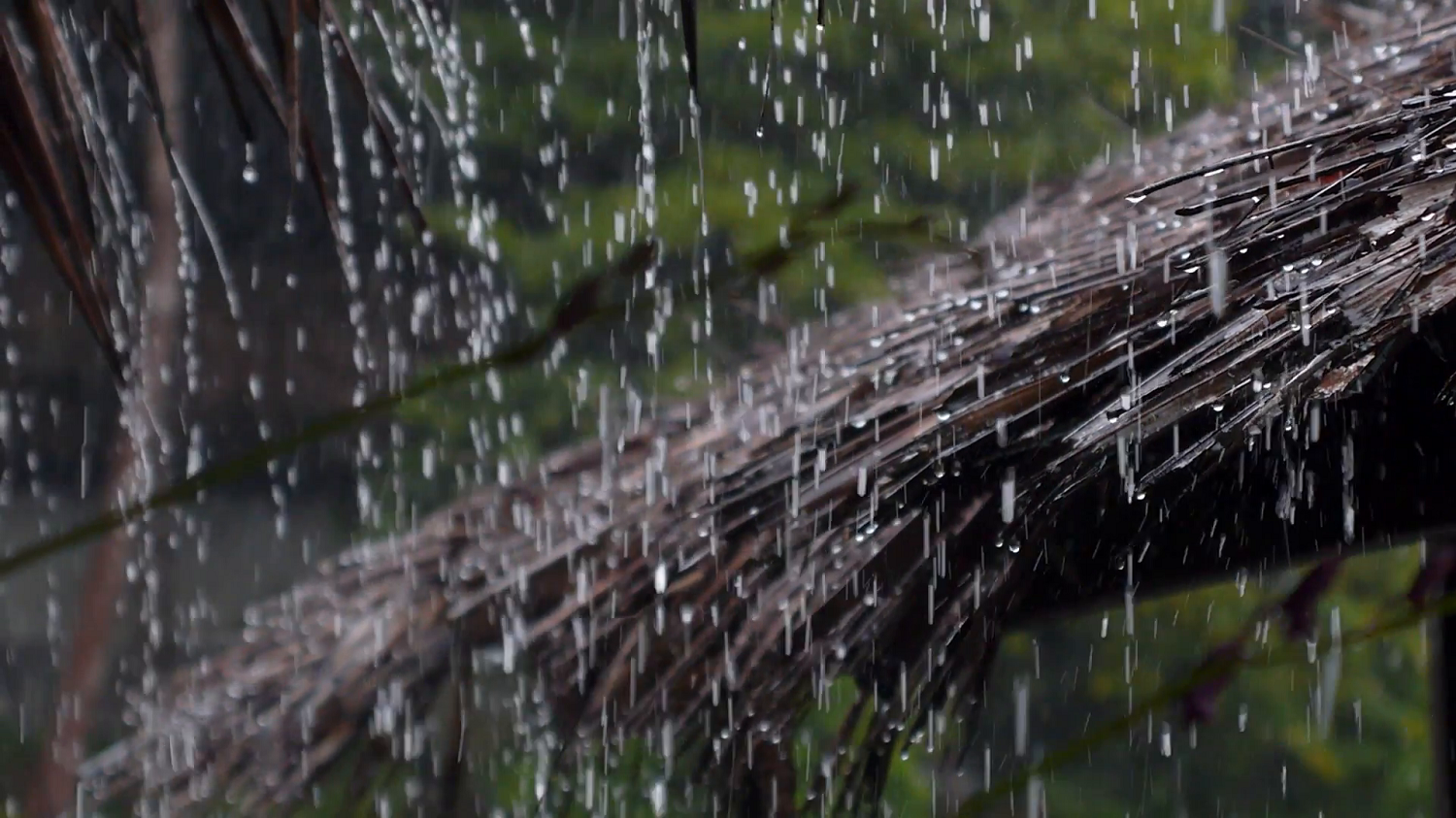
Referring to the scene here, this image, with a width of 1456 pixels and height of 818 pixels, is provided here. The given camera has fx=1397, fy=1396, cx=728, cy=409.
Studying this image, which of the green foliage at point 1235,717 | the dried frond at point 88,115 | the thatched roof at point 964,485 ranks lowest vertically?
the green foliage at point 1235,717

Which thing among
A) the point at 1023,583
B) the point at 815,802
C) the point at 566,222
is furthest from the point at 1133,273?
the point at 566,222

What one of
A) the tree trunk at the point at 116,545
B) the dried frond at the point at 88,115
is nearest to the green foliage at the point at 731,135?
the tree trunk at the point at 116,545

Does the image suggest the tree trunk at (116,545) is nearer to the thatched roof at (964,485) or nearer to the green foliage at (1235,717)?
the thatched roof at (964,485)

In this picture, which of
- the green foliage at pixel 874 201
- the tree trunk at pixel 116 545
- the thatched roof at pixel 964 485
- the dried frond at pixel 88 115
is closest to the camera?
the dried frond at pixel 88 115

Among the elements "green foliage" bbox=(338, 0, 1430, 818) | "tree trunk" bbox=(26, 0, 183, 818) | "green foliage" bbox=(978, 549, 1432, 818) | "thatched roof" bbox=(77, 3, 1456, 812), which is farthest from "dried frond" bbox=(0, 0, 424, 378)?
"green foliage" bbox=(978, 549, 1432, 818)

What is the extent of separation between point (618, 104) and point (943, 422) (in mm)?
6097

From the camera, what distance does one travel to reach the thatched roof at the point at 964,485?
117 centimetres

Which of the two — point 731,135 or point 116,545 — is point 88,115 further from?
point 731,135

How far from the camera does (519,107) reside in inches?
279

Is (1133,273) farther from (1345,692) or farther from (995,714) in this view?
(995,714)

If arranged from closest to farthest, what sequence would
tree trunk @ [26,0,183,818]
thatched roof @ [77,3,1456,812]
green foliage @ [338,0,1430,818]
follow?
1. thatched roof @ [77,3,1456,812]
2. tree trunk @ [26,0,183,818]
3. green foliage @ [338,0,1430,818]

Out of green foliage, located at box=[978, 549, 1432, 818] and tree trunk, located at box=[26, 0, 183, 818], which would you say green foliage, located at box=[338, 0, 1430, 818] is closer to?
green foliage, located at box=[978, 549, 1432, 818]

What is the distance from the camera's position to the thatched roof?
1.17 meters

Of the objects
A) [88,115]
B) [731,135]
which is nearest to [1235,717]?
[731,135]
